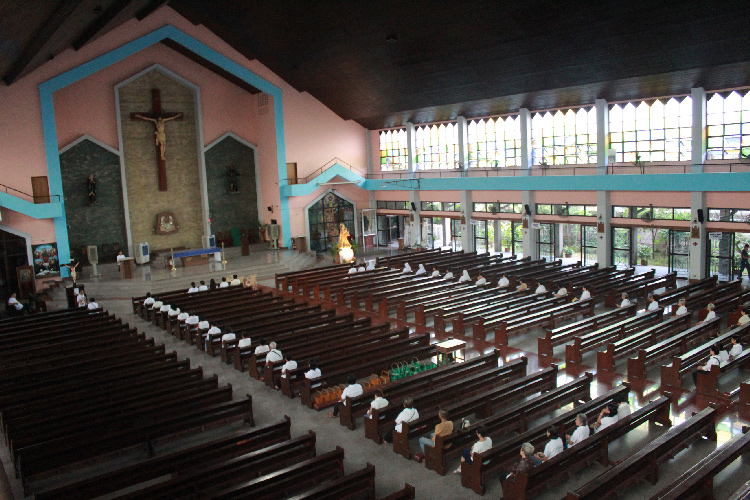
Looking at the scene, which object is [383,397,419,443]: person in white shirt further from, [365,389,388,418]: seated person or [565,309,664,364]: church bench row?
[565,309,664,364]: church bench row

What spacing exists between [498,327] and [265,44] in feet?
46.1

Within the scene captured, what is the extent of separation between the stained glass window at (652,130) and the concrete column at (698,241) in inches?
63.8

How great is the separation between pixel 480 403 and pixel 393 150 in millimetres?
21155

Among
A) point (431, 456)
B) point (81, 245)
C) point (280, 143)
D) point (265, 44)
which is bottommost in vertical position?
point (431, 456)

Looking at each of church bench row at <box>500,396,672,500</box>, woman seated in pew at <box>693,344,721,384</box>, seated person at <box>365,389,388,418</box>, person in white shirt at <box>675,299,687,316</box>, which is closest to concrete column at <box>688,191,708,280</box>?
person in white shirt at <box>675,299,687,316</box>

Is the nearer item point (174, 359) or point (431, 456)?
point (431, 456)

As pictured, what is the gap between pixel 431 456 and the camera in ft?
24.1

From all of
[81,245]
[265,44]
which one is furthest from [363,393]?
[81,245]

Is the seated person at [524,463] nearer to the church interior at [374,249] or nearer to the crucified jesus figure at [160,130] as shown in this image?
the church interior at [374,249]

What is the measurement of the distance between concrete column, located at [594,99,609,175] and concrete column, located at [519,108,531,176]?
2.87 m

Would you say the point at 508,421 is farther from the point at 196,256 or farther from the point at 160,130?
the point at 160,130

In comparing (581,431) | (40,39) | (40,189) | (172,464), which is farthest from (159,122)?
(581,431)

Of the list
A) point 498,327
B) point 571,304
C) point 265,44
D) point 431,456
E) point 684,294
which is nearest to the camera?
point 431,456

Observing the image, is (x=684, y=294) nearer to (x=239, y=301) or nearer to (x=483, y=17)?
(x=483, y=17)
